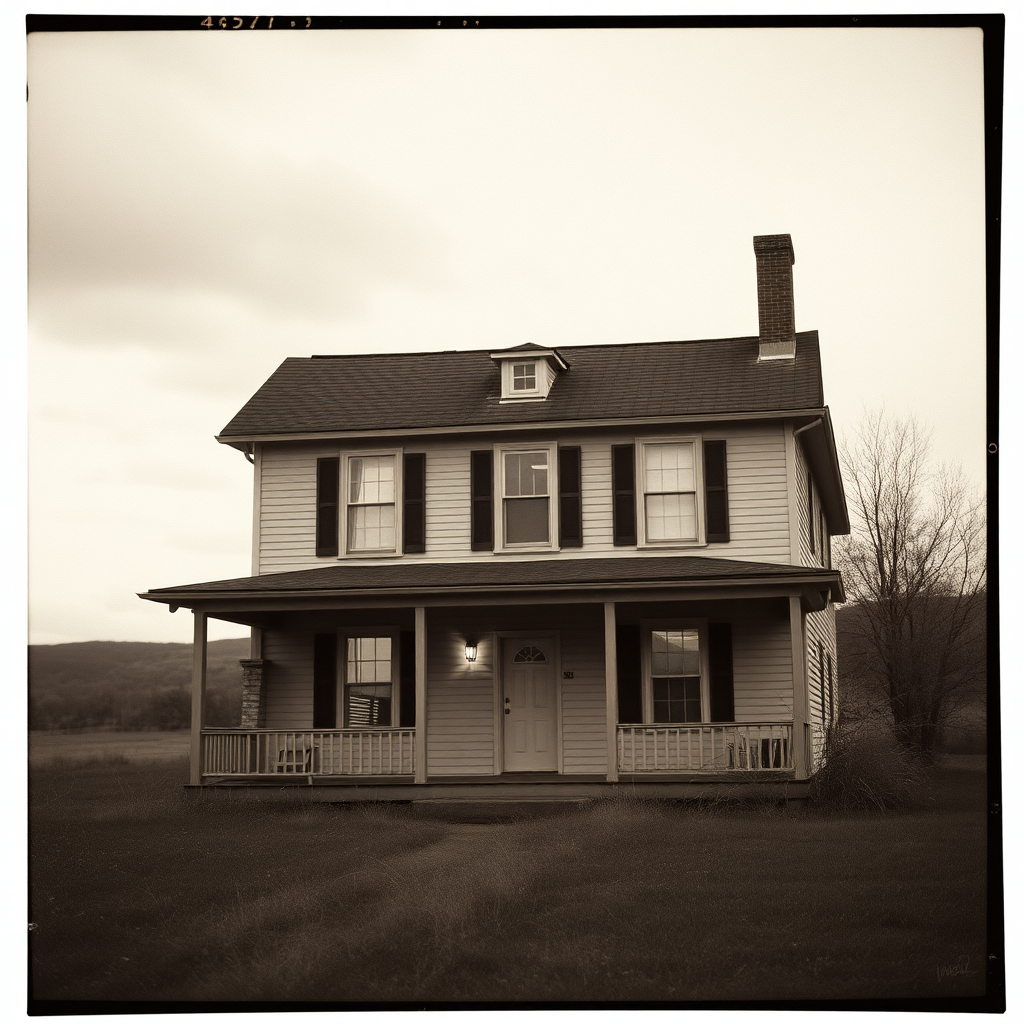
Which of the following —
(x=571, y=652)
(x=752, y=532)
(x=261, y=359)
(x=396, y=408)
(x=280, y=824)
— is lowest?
(x=280, y=824)

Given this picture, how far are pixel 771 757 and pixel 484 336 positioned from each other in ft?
33.3

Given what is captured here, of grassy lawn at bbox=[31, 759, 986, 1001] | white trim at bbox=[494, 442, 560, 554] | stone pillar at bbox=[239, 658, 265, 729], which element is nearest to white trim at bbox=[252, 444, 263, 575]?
stone pillar at bbox=[239, 658, 265, 729]

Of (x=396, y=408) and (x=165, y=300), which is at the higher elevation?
(x=165, y=300)

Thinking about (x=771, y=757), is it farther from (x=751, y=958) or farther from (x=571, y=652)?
(x=751, y=958)

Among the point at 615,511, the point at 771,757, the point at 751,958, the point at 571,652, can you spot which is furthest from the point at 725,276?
the point at 751,958

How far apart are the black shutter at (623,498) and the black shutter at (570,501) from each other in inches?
19.7

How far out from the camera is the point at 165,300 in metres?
18.0

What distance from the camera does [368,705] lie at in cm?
1791

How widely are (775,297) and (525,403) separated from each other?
4145 millimetres

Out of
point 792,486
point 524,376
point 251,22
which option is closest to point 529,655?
point 524,376

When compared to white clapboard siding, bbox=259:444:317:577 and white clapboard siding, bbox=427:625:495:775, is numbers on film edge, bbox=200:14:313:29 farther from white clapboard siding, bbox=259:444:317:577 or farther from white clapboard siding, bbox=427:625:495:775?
white clapboard siding, bbox=427:625:495:775

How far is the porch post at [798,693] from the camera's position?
14.6 meters
